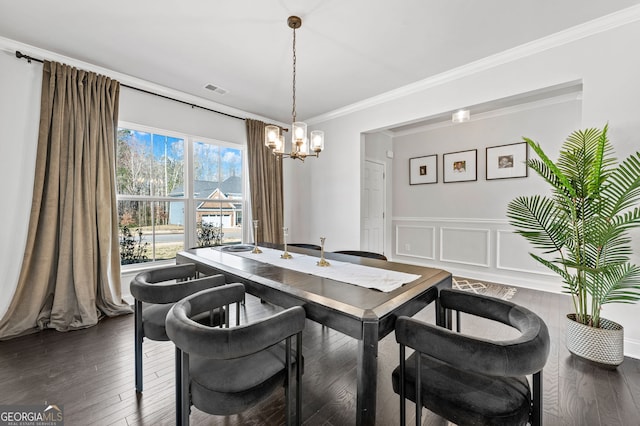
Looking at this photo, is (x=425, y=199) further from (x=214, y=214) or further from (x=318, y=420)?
(x=318, y=420)

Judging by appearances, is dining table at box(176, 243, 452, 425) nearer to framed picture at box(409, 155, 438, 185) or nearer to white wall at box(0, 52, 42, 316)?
white wall at box(0, 52, 42, 316)

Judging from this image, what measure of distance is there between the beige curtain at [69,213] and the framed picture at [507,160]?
502 centimetres

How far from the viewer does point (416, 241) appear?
4.95 meters

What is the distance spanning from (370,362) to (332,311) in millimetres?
247

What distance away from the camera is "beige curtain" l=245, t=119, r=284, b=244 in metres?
4.13

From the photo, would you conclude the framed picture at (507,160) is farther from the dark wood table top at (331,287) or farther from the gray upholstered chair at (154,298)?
the gray upholstered chair at (154,298)

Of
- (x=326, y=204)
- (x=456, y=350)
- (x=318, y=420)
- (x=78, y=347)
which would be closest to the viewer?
(x=456, y=350)

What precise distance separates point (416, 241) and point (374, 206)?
103 cm

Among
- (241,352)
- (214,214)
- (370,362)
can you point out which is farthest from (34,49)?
(370,362)

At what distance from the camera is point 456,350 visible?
0.92 metres

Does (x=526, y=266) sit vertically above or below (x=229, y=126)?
below

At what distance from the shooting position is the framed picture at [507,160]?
150 inches

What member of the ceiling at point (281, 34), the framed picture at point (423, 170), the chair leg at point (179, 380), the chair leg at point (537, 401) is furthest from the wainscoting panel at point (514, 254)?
the chair leg at point (179, 380)

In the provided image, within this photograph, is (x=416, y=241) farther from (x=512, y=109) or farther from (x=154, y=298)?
(x=154, y=298)
